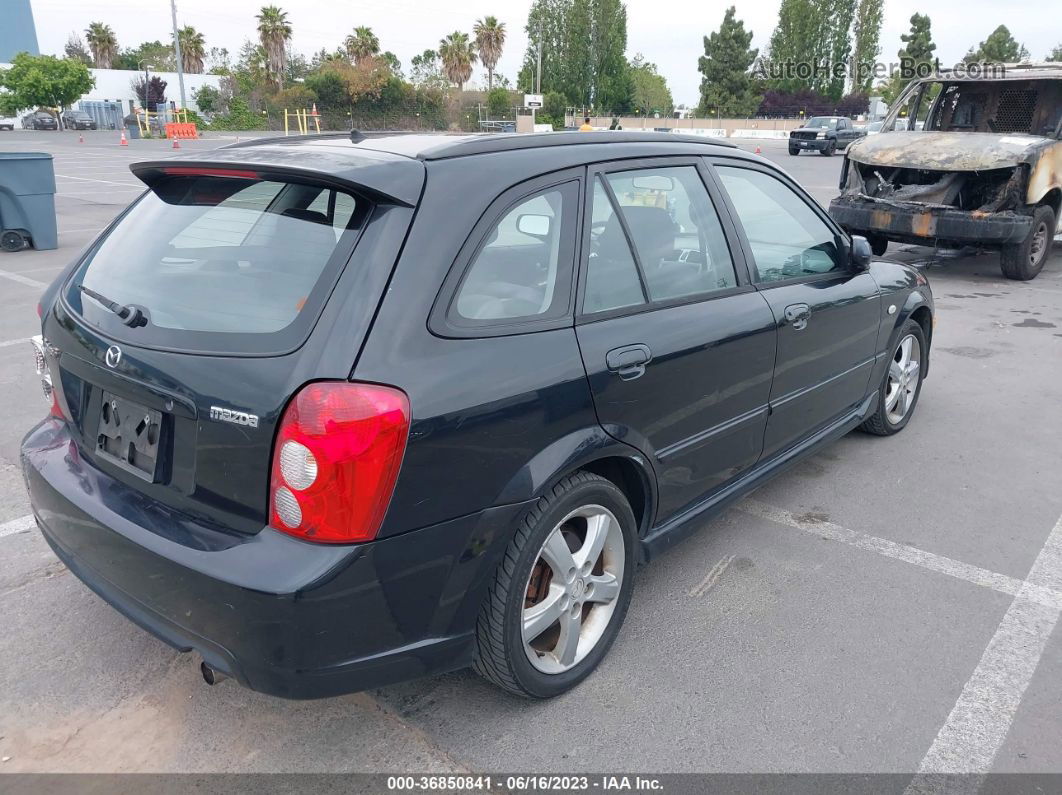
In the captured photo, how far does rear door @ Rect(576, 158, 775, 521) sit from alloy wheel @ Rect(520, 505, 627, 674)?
29 centimetres

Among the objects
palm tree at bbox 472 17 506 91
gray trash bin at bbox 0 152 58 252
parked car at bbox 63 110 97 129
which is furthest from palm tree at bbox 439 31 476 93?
gray trash bin at bbox 0 152 58 252

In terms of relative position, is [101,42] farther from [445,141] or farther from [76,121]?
[445,141]

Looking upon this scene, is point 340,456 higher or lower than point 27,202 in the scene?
higher

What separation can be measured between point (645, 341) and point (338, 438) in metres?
1.13

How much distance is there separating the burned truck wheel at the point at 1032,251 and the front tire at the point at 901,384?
16.9ft

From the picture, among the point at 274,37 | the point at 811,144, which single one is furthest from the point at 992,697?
the point at 274,37

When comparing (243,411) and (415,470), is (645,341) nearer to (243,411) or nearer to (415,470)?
(415,470)

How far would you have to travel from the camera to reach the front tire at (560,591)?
2355 mm

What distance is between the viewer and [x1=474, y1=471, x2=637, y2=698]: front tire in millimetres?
2355

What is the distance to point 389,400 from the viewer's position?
2.02 m

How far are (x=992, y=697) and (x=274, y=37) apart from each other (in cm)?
7832

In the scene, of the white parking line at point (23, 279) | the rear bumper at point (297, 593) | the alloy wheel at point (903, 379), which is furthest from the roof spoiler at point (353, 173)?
the white parking line at point (23, 279)

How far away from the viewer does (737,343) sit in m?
3.10

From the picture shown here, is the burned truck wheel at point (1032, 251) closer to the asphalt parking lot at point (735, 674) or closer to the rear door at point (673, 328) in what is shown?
the asphalt parking lot at point (735, 674)
